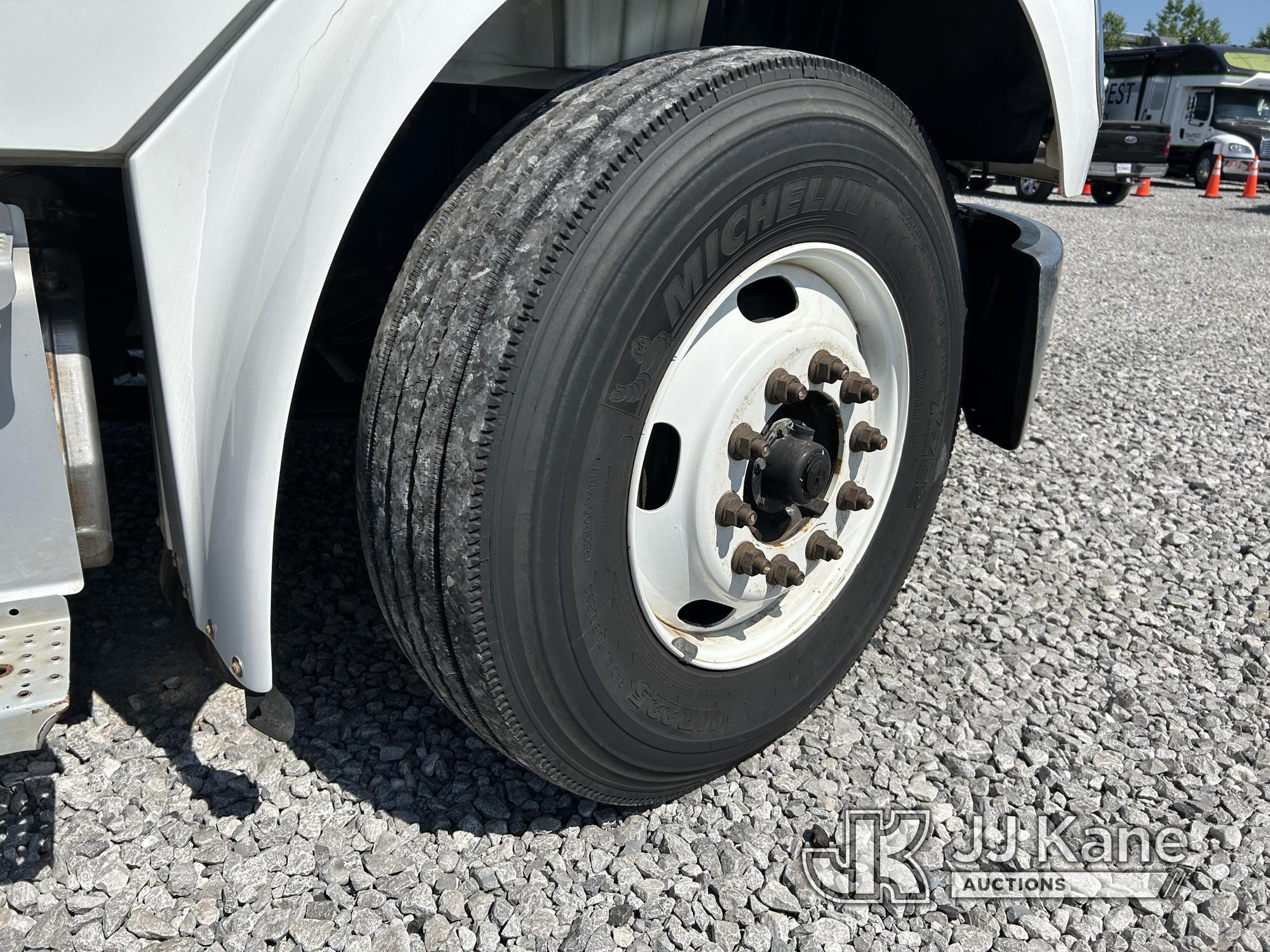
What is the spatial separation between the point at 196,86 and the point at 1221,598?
2.72m

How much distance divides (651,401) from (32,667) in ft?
3.06

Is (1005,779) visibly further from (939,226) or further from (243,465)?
(243,465)

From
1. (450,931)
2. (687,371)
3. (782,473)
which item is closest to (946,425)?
(782,473)

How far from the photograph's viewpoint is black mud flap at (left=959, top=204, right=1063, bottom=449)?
2.24m

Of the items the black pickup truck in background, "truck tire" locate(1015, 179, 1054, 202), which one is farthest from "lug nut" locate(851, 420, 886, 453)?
"truck tire" locate(1015, 179, 1054, 202)

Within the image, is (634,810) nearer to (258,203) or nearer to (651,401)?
(651,401)

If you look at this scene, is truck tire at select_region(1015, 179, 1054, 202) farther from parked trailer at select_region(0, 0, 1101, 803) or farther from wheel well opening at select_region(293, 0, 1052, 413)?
parked trailer at select_region(0, 0, 1101, 803)

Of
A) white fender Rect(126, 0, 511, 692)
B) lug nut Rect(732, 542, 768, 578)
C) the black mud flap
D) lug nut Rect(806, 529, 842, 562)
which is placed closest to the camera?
white fender Rect(126, 0, 511, 692)

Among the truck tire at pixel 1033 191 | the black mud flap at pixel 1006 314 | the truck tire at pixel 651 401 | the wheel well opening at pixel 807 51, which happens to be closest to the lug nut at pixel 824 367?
the truck tire at pixel 651 401

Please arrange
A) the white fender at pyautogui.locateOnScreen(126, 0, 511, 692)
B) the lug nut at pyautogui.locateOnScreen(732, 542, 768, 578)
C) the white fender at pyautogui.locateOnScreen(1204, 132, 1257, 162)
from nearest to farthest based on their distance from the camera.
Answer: the white fender at pyautogui.locateOnScreen(126, 0, 511, 692) < the lug nut at pyautogui.locateOnScreen(732, 542, 768, 578) < the white fender at pyautogui.locateOnScreen(1204, 132, 1257, 162)

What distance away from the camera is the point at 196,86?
1.19 m

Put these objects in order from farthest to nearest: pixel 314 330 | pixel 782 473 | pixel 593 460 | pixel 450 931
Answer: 1. pixel 314 330
2. pixel 782 473
3. pixel 450 931
4. pixel 593 460

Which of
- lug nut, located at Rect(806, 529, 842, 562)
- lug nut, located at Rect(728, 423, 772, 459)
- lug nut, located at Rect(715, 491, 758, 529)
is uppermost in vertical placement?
lug nut, located at Rect(728, 423, 772, 459)

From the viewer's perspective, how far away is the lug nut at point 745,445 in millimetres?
1689
